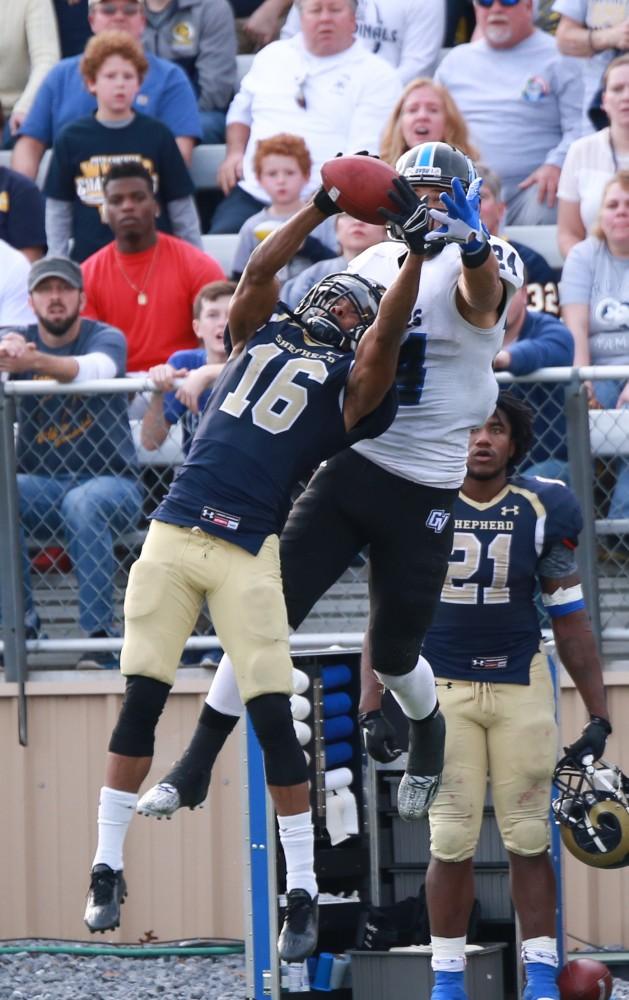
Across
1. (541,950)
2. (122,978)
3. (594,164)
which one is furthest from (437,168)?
(122,978)

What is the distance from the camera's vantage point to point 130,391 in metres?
7.39

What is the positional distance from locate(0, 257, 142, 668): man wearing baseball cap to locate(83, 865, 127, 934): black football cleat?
2.15 meters

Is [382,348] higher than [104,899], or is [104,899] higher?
[382,348]

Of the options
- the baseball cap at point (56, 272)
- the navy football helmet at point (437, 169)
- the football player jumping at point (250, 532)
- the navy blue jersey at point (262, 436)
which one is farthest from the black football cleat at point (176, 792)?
the baseball cap at point (56, 272)

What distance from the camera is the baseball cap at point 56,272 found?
7926 mm

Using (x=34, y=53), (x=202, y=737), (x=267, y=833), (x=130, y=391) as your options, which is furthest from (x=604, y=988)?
(x=34, y=53)

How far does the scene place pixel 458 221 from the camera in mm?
5066

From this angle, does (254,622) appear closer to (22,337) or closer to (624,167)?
(22,337)

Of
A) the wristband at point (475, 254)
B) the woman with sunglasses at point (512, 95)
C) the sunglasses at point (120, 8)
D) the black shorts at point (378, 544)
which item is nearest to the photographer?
the wristband at point (475, 254)

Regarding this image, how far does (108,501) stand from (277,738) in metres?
2.25

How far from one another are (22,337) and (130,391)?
68 centimetres

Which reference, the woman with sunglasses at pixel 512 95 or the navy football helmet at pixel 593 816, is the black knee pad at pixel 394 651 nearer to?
the navy football helmet at pixel 593 816

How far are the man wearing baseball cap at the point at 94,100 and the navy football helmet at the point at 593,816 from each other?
188 inches

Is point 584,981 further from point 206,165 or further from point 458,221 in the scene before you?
point 206,165
